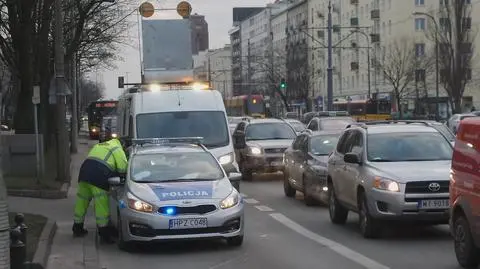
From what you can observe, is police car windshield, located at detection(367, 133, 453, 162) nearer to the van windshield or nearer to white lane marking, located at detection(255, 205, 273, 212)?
white lane marking, located at detection(255, 205, 273, 212)

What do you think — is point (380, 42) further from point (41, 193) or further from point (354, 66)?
point (41, 193)

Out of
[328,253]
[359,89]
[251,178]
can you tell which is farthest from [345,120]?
[359,89]

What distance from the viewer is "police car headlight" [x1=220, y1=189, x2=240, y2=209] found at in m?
11.1

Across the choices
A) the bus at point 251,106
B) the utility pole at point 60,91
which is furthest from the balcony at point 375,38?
the utility pole at point 60,91

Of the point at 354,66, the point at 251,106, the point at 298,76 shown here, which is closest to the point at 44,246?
the point at 251,106

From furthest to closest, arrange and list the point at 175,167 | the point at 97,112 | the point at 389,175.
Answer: the point at 97,112 < the point at 175,167 < the point at 389,175

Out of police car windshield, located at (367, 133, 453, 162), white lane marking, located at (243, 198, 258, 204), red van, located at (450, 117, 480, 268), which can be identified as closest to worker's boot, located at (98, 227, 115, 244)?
police car windshield, located at (367, 133, 453, 162)

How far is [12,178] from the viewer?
853 inches

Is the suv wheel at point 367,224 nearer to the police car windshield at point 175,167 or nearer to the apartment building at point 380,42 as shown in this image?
the police car windshield at point 175,167

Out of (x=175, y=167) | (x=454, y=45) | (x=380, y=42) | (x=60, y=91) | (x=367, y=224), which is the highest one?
(x=380, y=42)

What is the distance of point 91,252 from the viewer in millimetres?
11117

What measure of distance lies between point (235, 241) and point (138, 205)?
1497 mm

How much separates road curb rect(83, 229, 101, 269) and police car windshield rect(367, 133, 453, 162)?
436cm

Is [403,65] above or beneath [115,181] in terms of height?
above
